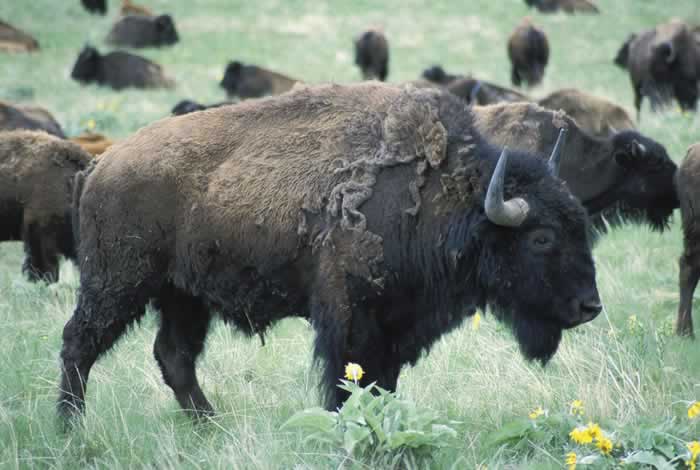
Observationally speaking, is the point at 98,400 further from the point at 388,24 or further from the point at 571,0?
the point at 571,0

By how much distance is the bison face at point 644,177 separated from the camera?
9445 mm

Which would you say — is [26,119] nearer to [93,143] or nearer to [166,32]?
[93,143]

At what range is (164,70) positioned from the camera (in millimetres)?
25422

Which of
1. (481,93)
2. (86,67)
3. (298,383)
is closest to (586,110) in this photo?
(481,93)

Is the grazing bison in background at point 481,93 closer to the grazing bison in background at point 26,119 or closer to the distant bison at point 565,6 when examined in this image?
the grazing bison in background at point 26,119

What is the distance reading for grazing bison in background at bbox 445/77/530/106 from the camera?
15.8 meters

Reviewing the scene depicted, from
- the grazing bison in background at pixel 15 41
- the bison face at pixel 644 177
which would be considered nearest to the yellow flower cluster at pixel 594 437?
the bison face at pixel 644 177

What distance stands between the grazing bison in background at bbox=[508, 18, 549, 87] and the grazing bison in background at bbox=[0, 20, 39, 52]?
1336 cm

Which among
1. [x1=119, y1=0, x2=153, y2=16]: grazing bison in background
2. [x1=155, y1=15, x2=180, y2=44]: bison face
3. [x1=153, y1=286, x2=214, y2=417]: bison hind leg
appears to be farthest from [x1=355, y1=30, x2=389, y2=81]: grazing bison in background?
[x1=153, y1=286, x2=214, y2=417]: bison hind leg

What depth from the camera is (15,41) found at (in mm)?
27391

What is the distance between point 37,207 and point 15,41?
64.6 feet

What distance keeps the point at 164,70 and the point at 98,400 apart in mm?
20624

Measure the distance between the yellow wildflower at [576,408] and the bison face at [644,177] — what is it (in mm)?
4490

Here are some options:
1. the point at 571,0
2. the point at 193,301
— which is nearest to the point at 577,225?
the point at 193,301
